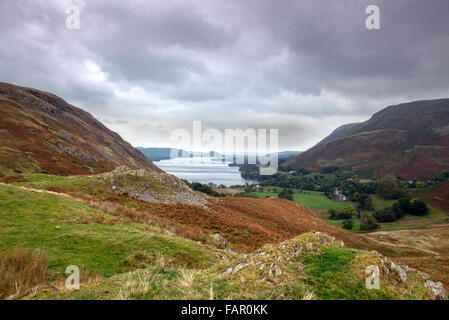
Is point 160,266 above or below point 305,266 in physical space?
below

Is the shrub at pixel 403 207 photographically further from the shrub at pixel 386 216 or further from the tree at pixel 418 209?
the shrub at pixel 386 216

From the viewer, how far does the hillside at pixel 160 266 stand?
14.9ft

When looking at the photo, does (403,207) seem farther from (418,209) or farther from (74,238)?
(74,238)

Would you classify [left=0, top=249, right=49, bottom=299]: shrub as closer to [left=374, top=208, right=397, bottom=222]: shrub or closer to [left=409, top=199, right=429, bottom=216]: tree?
[left=374, top=208, right=397, bottom=222]: shrub

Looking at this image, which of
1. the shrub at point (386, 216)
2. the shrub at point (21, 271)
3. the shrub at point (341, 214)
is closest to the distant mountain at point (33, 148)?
the shrub at point (21, 271)

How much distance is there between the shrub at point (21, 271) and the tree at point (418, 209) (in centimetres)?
12788

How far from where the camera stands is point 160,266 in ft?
22.0

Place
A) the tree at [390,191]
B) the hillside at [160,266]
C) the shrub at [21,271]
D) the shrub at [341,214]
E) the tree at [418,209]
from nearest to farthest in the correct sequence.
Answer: the hillside at [160,266] → the shrub at [21,271] → the shrub at [341,214] → the tree at [418,209] → the tree at [390,191]

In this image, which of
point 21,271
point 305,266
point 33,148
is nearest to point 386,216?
point 305,266

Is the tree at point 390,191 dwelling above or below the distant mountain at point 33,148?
below

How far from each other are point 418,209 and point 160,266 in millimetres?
125841
